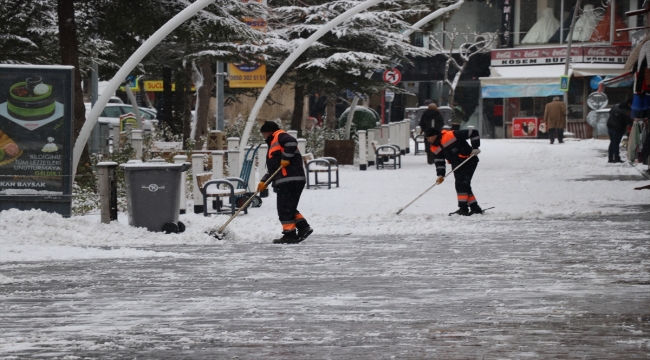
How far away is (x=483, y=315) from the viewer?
8.36m

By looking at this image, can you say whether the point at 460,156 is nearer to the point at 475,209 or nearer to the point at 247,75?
the point at 475,209

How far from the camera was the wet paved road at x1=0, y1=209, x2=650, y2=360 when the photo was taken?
23.5 ft

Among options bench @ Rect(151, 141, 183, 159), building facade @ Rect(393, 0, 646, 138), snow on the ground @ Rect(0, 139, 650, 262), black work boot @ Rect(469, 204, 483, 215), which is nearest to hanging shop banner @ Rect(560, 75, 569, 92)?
building facade @ Rect(393, 0, 646, 138)

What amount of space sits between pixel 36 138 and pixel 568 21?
42.7 metres

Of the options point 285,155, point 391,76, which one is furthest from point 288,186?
point 391,76

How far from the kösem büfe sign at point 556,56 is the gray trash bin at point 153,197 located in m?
38.3

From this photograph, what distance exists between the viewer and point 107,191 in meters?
15.0

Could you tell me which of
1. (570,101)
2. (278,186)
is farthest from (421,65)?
(278,186)

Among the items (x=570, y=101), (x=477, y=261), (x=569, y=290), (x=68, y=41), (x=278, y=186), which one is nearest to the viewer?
(x=569, y=290)

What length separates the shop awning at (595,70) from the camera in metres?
49.7

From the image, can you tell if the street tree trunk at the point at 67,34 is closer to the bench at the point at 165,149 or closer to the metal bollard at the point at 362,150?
the bench at the point at 165,149

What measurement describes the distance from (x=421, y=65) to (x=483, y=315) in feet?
164

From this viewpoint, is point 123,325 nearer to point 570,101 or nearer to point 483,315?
point 483,315

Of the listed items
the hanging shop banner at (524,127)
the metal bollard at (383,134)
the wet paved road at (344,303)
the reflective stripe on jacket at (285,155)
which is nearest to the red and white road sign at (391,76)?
the metal bollard at (383,134)
